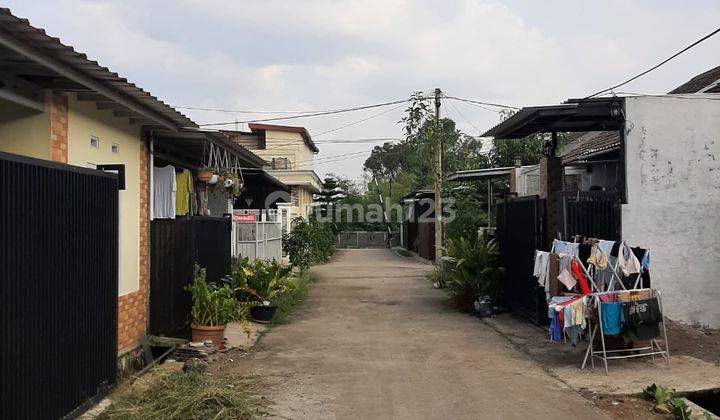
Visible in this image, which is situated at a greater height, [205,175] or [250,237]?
[205,175]

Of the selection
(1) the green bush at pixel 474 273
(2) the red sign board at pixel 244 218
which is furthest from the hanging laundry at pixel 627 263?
(2) the red sign board at pixel 244 218

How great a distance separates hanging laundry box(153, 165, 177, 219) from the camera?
9.59m

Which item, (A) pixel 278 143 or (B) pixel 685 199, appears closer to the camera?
(B) pixel 685 199

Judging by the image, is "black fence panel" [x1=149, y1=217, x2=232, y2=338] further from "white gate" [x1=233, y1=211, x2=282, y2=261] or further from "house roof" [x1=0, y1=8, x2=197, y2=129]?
"white gate" [x1=233, y1=211, x2=282, y2=261]

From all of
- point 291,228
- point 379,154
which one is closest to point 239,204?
point 291,228

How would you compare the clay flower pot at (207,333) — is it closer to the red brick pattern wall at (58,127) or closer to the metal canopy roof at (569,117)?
the red brick pattern wall at (58,127)

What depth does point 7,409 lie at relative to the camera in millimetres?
4172

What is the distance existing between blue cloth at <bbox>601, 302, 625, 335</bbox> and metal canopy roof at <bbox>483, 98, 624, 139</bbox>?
10.8 feet

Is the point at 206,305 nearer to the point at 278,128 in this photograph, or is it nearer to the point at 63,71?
the point at 63,71

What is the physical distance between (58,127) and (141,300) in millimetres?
2978

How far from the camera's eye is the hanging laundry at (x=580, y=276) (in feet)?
26.2

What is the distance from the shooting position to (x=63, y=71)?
5230 mm

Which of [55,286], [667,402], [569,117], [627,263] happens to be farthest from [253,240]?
[667,402]

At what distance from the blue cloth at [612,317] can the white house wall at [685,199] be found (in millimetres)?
2998
